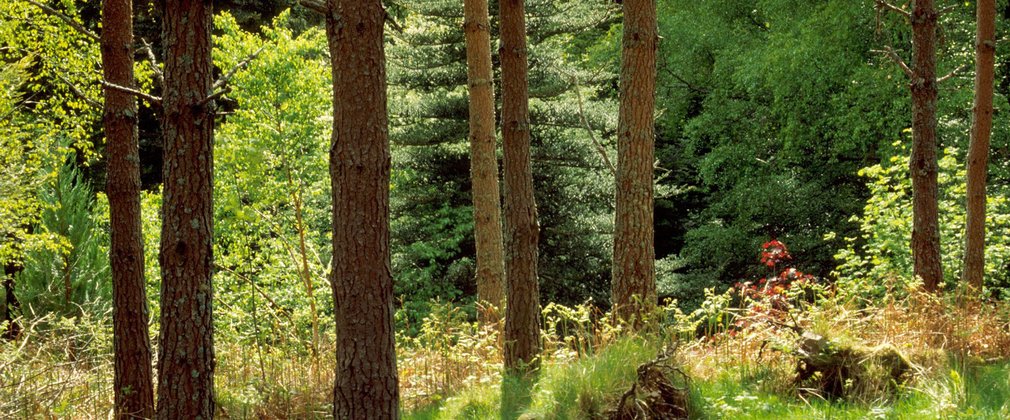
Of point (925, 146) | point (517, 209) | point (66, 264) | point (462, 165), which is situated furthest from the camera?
point (462, 165)

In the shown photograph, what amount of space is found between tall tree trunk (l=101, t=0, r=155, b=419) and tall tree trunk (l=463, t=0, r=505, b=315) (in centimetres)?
485

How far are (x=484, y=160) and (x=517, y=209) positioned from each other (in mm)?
4449

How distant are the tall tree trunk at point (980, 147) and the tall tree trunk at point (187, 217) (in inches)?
311

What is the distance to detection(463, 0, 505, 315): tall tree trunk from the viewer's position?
10.9 meters

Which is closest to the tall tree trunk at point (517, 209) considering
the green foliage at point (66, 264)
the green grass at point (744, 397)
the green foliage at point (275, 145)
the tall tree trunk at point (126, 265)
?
the green grass at point (744, 397)

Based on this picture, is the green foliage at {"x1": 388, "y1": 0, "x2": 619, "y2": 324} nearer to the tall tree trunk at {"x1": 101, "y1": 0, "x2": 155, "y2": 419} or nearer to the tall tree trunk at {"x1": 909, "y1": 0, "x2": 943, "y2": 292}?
the tall tree trunk at {"x1": 909, "y1": 0, "x2": 943, "y2": 292}

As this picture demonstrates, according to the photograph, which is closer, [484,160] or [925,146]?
[925,146]

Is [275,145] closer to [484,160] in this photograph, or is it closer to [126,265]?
[484,160]

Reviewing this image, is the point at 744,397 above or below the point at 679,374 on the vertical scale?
below

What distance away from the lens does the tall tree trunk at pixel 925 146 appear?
8.55 metres

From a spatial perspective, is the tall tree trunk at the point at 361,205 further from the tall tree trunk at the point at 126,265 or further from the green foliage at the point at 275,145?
the green foliage at the point at 275,145

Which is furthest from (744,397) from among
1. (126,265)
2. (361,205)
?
(126,265)

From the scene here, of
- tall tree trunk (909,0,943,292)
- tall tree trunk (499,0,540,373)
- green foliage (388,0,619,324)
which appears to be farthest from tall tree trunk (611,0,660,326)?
green foliage (388,0,619,324)

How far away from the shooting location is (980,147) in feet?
32.4
